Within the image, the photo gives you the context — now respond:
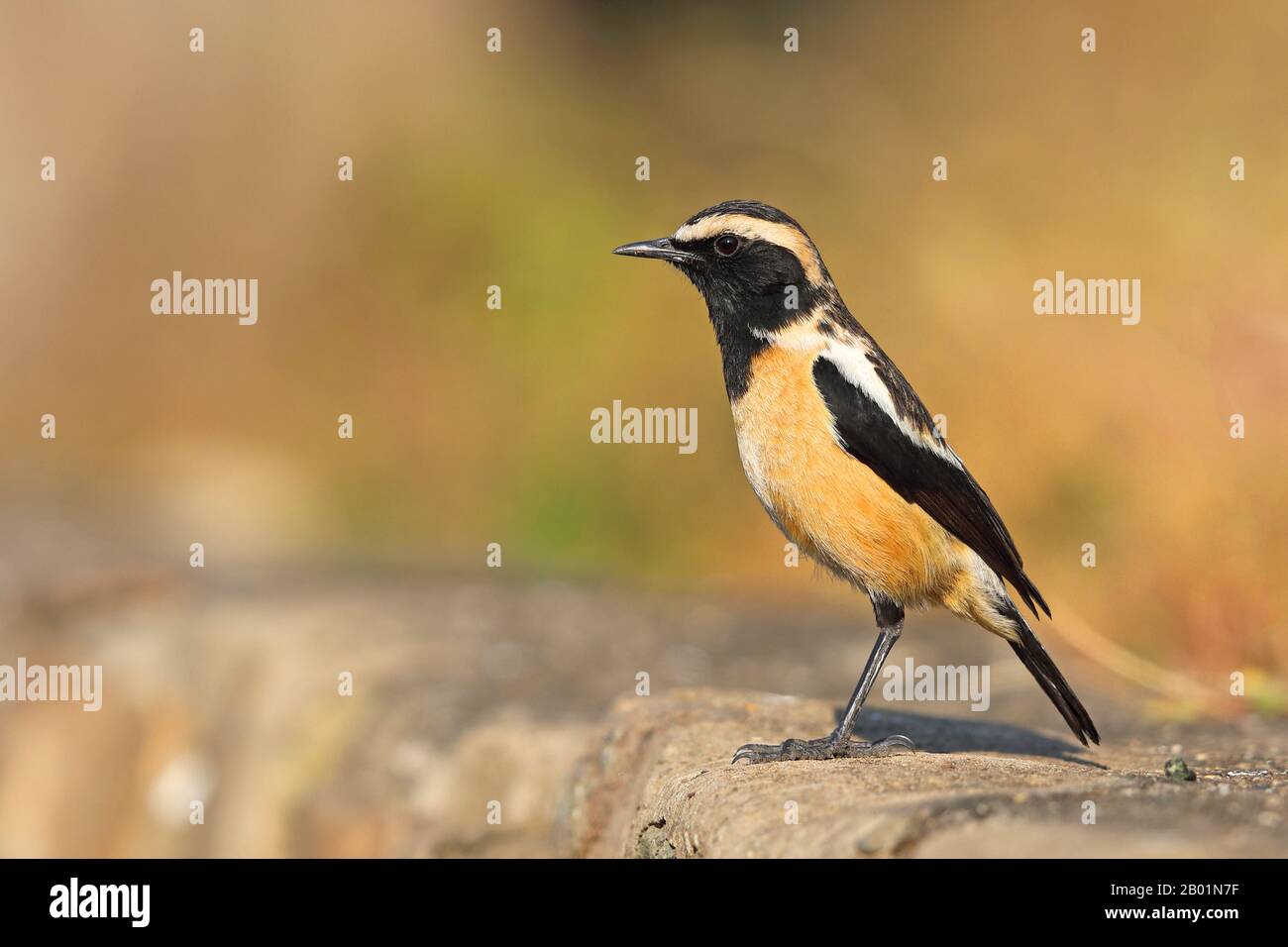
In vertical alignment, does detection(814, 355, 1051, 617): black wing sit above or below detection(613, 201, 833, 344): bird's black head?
below

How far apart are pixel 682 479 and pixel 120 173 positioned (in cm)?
877

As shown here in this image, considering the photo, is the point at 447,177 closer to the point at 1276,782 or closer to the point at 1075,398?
the point at 1075,398

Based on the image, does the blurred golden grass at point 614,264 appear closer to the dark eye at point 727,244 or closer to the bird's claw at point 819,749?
the bird's claw at point 819,749

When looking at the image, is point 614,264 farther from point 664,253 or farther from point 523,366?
point 664,253

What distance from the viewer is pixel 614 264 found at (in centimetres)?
1603

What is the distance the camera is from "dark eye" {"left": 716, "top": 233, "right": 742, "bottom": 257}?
5.96 meters

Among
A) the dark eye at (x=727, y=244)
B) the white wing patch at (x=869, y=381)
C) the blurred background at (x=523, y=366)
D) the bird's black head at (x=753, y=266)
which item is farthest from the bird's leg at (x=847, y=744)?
the dark eye at (x=727, y=244)

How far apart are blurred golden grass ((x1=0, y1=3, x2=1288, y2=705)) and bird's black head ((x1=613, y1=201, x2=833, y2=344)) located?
3.49 metres

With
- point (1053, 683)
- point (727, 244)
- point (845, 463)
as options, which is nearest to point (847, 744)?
point (1053, 683)

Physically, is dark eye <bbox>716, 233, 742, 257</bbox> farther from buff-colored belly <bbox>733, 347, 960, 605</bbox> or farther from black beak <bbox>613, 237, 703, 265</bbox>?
buff-colored belly <bbox>733, 347, 960, 605</bbox>

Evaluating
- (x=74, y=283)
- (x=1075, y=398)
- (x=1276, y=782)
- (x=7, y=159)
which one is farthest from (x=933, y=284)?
(x=7, y=159)

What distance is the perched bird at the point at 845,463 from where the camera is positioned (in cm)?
551

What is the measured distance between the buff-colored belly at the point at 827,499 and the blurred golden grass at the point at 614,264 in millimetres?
3051

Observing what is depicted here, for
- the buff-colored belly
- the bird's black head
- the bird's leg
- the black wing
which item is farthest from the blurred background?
the bird's black head
